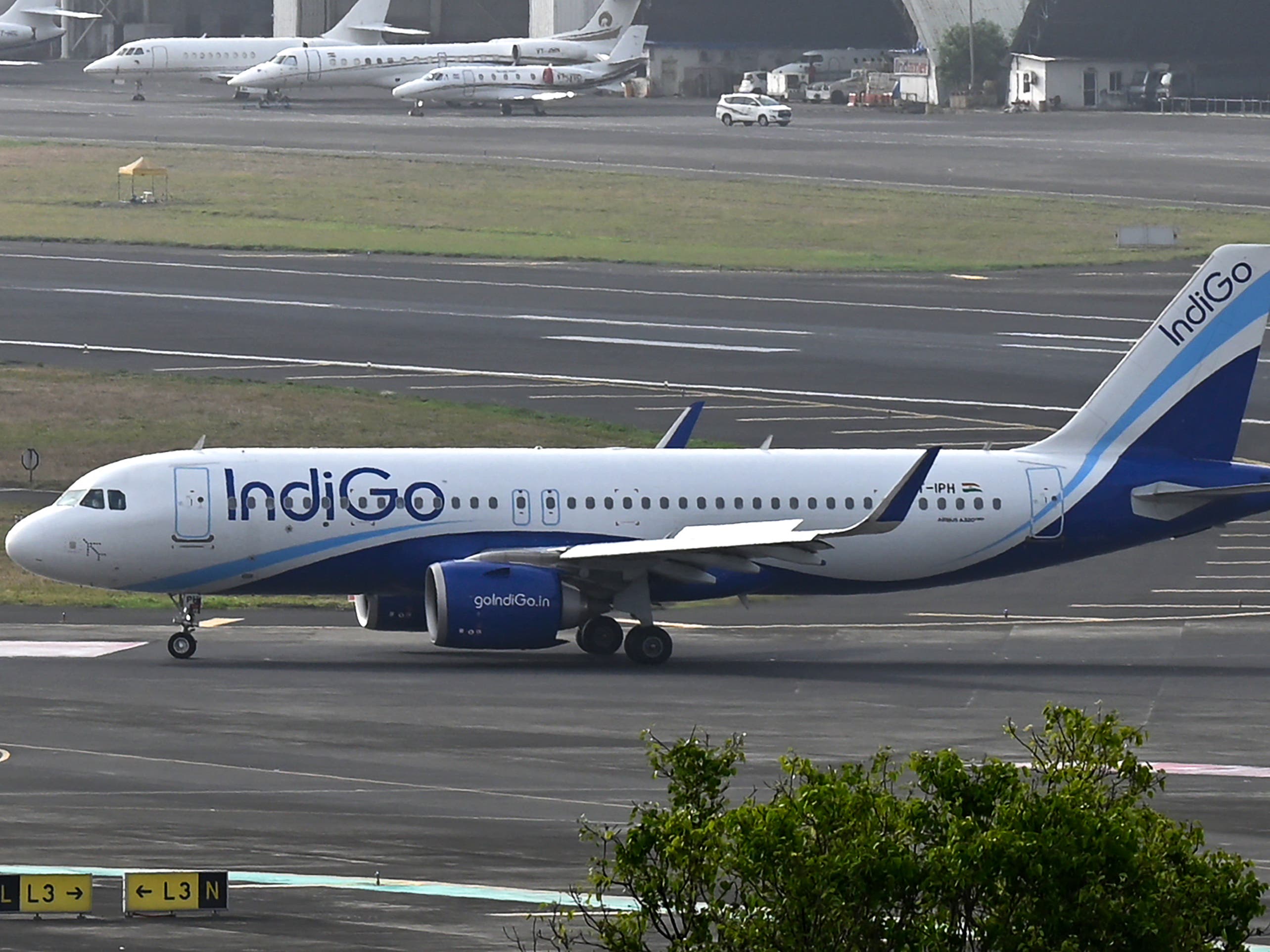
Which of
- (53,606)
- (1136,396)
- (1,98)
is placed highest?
(1,98)

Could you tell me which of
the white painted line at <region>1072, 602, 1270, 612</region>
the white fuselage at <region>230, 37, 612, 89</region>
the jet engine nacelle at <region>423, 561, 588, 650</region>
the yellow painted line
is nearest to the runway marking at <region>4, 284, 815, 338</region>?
the white painted line at <region>1072, 602, 1270, 612</region>

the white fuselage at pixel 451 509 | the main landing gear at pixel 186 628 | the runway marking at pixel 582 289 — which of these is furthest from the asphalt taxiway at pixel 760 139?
the main landing gear at pixel 186 628

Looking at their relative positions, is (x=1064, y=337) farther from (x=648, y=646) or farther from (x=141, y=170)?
(x=141, y=170)

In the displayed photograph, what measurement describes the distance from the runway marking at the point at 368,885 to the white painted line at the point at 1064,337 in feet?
192

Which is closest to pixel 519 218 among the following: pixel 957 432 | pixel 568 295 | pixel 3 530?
pixel 568 295

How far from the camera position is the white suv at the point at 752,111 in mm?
155625

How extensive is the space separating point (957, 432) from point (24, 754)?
37657mm

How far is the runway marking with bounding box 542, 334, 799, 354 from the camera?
79.6 metres

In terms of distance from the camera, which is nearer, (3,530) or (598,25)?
(3,530)

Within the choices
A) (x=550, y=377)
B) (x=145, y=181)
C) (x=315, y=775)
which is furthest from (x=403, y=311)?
(x=315, y=775)

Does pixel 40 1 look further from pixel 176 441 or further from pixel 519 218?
pixel 176 441

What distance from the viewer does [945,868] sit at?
1320cm

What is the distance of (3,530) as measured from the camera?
177 ft

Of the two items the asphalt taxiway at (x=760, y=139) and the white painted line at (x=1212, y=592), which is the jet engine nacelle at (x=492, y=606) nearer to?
the white painted line at (x=1212, y=592)
